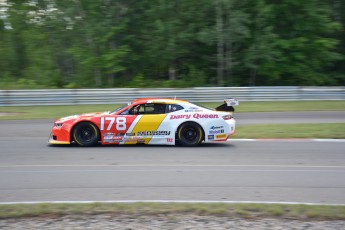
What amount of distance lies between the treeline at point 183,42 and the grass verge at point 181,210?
2123 centimetres

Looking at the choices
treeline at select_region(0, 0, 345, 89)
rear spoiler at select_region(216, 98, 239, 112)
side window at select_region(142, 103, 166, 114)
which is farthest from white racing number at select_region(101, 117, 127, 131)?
treeline at select_region(0, 0, 345, 89)

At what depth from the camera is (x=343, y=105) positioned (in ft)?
73.4

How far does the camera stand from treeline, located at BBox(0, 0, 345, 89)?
27266 millimetres

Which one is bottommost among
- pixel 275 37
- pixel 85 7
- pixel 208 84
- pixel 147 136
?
pixel 147 136

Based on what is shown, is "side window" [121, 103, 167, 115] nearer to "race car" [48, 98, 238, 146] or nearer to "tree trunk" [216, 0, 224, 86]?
"race car" [48, 98, 238, 146]

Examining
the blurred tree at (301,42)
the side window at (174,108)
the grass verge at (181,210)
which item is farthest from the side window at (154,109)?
the blurred tree at (301,42)

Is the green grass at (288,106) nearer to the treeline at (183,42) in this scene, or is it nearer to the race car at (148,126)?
the treeline at (183,42)

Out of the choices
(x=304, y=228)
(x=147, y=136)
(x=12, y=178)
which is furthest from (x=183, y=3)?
(x=304, y=228)

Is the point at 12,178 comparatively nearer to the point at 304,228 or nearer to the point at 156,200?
the point at 156,200

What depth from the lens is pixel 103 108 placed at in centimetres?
2136

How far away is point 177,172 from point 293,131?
6.84 m

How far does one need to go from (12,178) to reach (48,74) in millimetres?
23086

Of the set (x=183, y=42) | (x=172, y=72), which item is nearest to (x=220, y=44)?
(x=183, y=42)

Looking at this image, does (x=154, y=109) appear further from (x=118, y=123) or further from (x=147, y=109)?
(x=118, y=123)
